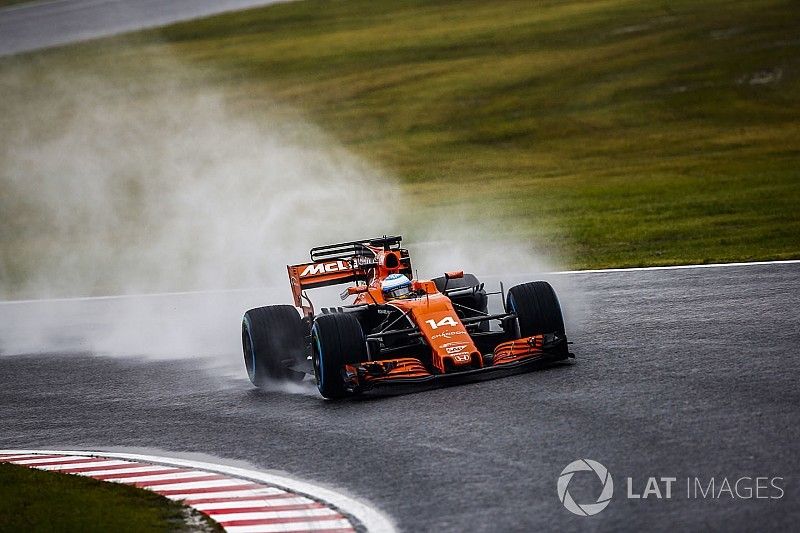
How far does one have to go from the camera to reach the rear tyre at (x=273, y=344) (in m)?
12.0

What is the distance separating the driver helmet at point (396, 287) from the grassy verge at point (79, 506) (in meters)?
4.17

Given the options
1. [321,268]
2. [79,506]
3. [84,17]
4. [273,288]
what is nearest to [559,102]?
[273,288]

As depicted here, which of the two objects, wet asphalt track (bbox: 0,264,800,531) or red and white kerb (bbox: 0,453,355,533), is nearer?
wet asphalt track (bbox: 0,264,800,531)

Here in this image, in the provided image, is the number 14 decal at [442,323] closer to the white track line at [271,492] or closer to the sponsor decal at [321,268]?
the sponsor decal at [321,268]

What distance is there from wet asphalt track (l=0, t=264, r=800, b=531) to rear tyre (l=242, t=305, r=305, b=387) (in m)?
0.31

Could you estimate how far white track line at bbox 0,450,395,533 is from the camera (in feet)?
24.1

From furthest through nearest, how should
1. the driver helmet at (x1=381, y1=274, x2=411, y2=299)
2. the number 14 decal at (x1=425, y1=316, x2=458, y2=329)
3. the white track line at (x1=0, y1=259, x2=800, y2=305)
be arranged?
the white track line at (x1=0, y1=259, x2=800, y2=305) → the driver helmet at (x1=381, y1=274, x2=411, y2=299) → the number 14 decal at (x1=425, y1=316, x2=458, y2=329)

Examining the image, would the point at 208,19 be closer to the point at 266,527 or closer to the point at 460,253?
the point at 460,253

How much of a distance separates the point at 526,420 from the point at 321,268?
4.62 meters

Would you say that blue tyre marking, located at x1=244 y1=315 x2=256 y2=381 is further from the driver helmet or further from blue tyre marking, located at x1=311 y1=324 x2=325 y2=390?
the driver helmet

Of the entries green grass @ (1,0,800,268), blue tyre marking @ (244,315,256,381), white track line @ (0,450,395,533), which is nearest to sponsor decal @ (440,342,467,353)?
blue tyre marking @ (244,315,256,381)

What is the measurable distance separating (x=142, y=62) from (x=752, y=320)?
33.6 m

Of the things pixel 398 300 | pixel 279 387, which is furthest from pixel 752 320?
pixel 279 387

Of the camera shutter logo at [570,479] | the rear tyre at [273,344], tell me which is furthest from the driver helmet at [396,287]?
the camera shutter logo at [570,479]
